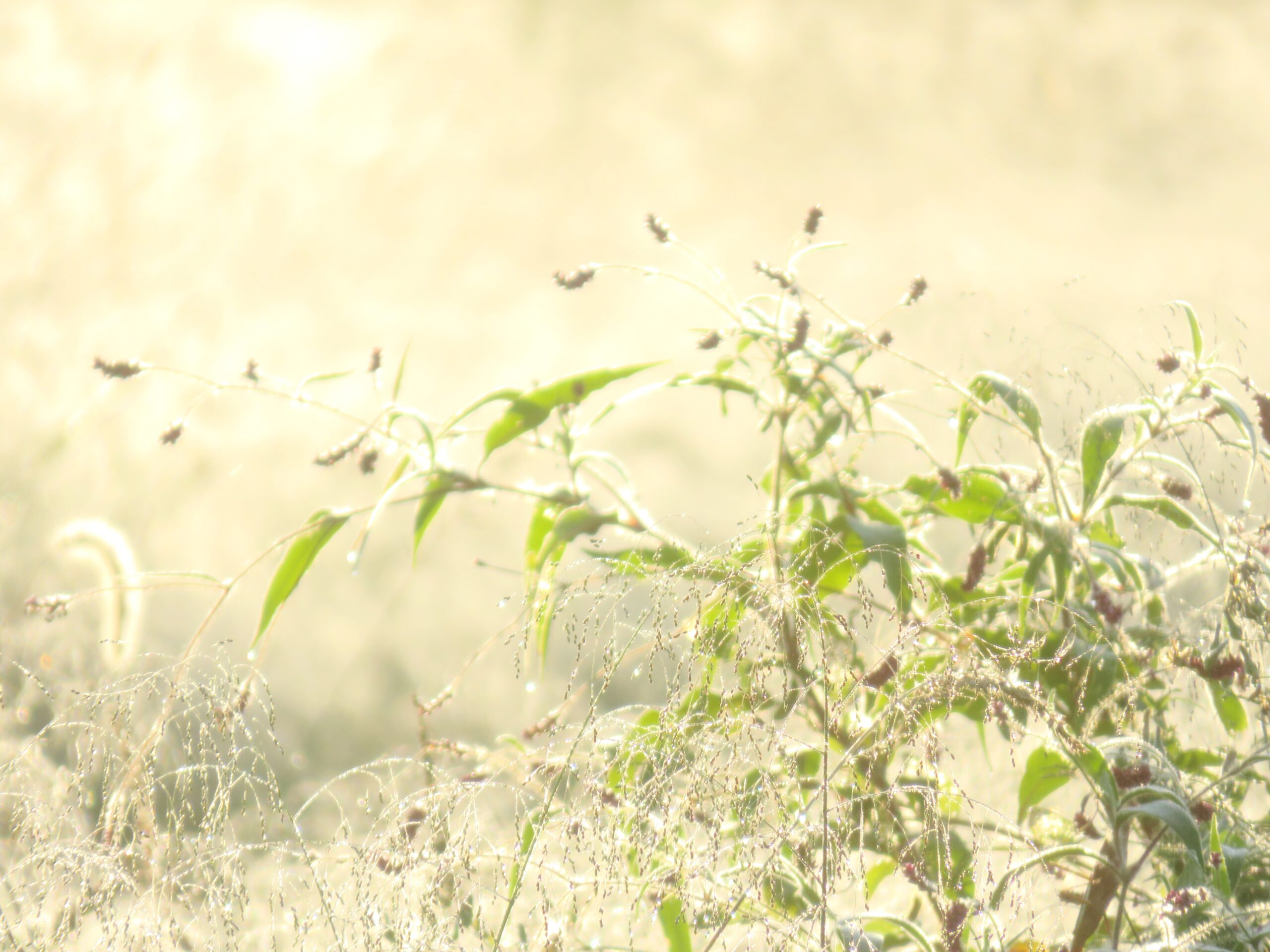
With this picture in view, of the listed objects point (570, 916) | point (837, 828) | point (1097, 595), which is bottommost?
point (570, 916)

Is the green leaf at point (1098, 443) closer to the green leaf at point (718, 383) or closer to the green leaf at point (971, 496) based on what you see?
the green leaf at point (971, 496)

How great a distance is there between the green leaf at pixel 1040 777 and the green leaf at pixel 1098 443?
18cm

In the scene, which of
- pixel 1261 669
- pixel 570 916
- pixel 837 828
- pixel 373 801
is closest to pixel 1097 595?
pixel 1261 669

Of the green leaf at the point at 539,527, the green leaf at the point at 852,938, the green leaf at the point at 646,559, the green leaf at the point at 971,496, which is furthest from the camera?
the green leaf at the point at 539,527

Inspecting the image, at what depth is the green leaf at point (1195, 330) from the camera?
69 cm

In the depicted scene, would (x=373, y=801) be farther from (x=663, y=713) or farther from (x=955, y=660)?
(x=955, y=660)

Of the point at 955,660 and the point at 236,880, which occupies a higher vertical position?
the point at 955,660

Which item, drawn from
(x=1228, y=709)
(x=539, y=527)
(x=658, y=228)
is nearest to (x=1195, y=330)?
(x=1228, y=709)

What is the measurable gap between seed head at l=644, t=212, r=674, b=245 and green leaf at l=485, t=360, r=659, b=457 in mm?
95

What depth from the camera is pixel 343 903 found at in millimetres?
627

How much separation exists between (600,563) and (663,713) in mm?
198

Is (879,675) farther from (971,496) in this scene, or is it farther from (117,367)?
(117,367)

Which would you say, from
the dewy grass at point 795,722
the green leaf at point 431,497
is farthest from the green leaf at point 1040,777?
the green leaf at point 431,497

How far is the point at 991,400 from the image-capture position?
2.44 feet
